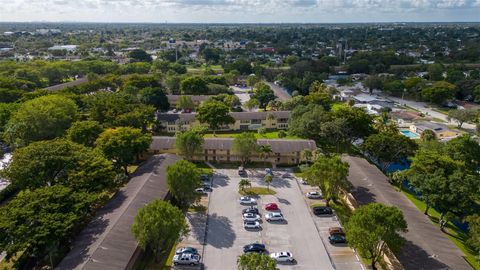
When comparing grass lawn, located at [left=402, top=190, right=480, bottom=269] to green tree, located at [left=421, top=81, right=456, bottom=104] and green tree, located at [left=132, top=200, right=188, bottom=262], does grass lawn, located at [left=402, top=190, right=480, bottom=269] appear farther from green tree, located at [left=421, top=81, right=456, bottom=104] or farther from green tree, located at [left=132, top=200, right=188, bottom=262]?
green tree, located at [left=421, top=81, right=456, bottom=104]

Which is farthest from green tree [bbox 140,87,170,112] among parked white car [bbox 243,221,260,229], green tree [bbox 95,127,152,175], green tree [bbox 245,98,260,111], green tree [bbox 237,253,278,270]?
green tree [bbox 237,253,278,270]

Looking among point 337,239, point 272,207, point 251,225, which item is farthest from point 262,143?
point 337,239

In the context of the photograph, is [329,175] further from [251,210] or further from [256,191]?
[256,191]

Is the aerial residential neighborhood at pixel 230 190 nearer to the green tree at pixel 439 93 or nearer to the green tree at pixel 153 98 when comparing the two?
the green tree at pixel 153 98

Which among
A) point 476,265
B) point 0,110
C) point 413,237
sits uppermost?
point 0,110

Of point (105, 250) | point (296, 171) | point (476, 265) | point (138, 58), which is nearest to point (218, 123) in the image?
point (296, 171)

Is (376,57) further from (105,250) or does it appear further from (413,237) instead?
(105,250)

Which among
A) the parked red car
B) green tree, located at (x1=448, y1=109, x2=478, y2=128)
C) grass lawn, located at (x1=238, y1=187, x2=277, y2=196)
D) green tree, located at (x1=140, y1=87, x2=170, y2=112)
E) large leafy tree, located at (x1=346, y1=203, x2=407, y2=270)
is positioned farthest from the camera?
green tree, located at (x1=140, y1=87, x2=170, y2=112)
